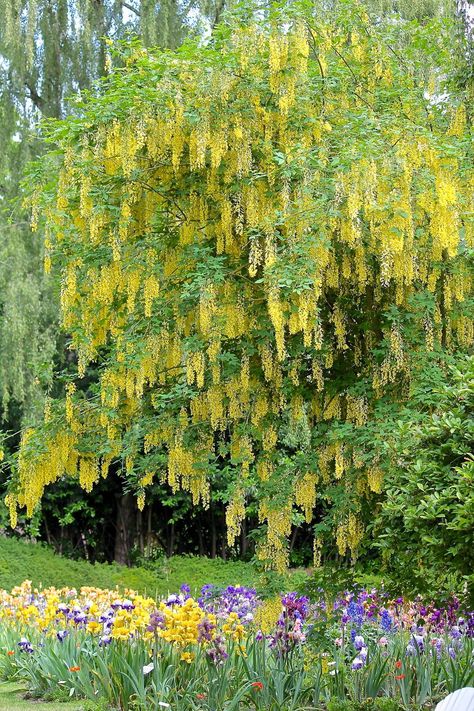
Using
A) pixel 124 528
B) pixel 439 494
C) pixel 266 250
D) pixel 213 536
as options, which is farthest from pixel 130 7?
pixel 439 494

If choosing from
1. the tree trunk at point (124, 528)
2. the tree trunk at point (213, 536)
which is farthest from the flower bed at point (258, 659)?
the tree trunk at point (213, 536)

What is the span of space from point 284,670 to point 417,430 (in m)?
2.07

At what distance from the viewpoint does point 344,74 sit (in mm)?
6125

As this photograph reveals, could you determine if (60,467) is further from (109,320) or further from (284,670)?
(284,670)

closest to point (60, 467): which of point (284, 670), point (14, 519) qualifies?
point (14, 519)

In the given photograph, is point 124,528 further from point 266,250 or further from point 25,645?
point 266,250

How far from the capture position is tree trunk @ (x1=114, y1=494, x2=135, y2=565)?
1490 cm

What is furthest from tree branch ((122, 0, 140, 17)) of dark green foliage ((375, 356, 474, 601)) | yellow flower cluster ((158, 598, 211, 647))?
dark green foliage ((375, 356, 474, 601))

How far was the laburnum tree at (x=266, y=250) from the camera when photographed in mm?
5531

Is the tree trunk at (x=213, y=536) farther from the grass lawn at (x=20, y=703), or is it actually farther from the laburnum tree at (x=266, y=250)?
the laburnum tree at (x=266, y=250)

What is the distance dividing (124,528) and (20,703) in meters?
8.61

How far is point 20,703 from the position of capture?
6.38 metres

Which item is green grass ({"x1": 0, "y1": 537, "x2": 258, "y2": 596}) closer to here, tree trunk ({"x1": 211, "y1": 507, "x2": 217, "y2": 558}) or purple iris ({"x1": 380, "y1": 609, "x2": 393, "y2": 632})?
tree trunk ({"x1": 211, "y1": 507, "x2": 217, "y2": 558})

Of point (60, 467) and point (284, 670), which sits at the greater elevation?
point (60, 467)
